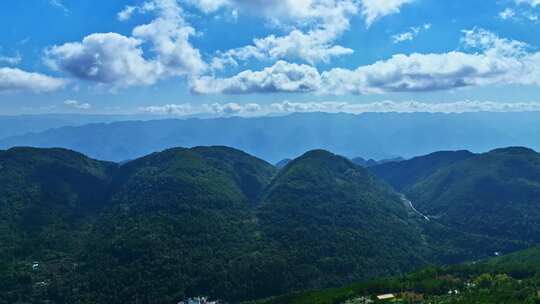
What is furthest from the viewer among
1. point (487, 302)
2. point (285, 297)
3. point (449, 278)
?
point (285, 297)

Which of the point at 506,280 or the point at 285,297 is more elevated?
the point at 506,280

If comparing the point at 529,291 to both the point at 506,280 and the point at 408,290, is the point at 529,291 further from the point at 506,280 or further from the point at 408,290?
the point at 408,290

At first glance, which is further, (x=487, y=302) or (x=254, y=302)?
(x=254, y=302)

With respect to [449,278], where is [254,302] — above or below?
below

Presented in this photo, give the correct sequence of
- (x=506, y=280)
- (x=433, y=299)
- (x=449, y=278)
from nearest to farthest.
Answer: (x=433, y=299)
(x=506, y=280)
(x=449, y=278)

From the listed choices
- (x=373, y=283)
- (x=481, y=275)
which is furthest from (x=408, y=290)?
(x=481, y=275)

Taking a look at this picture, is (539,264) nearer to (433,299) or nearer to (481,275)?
(481,275)

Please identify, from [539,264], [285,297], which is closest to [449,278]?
[539,264]

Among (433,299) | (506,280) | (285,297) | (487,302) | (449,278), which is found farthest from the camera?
(285,297)

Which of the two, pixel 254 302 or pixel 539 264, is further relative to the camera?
pixel 254 302
